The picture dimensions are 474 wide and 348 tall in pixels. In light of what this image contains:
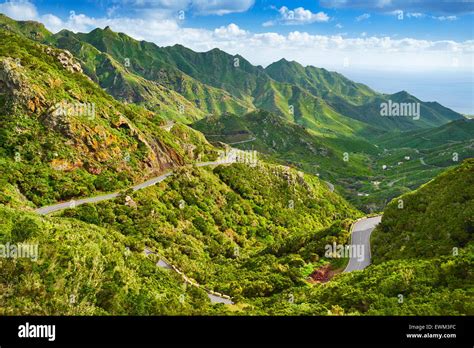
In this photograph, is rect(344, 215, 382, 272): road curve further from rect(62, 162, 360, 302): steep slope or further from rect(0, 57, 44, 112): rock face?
rect(0, 57, 44, 112): rock face

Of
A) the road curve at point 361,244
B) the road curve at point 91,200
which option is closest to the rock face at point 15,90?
the road curve at point 91,200

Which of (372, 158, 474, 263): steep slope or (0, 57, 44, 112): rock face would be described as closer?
(372, 158, 474, 263): steep slope

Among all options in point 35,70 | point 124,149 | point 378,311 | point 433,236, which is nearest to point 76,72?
point 35,70

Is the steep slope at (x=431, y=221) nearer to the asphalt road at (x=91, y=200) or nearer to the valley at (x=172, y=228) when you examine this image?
the valley at (x=172, y=228)
